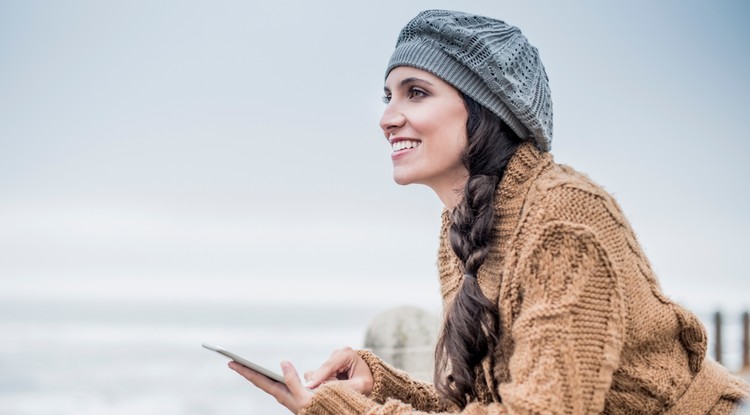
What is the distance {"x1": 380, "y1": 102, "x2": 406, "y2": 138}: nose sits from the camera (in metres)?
2.91

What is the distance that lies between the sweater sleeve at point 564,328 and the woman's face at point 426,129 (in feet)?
1.95

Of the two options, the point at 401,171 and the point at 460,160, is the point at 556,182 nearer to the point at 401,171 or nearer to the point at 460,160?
the point at 460,160

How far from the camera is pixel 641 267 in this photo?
2471 millimetres

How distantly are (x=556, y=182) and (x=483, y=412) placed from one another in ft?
2.34

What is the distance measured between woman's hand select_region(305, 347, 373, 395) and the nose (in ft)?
2.91

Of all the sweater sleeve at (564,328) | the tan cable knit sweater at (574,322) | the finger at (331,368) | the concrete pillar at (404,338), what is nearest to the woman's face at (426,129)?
the tan cable knit sweater at (574,322)

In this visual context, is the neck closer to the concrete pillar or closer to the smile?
the smile

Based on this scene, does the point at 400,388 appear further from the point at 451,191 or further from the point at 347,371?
the point at 451,191

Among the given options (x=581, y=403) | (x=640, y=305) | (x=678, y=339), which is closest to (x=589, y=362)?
(x=581, y=403)

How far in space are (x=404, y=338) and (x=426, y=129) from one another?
4316 mm

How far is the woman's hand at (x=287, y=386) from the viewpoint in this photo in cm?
261

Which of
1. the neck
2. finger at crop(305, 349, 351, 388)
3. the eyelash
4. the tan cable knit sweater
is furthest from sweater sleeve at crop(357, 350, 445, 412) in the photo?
the eyelash

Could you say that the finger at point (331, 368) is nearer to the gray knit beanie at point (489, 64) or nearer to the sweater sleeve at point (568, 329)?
the sweater sleeve at point (568, 329)

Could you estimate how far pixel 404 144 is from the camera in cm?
294
